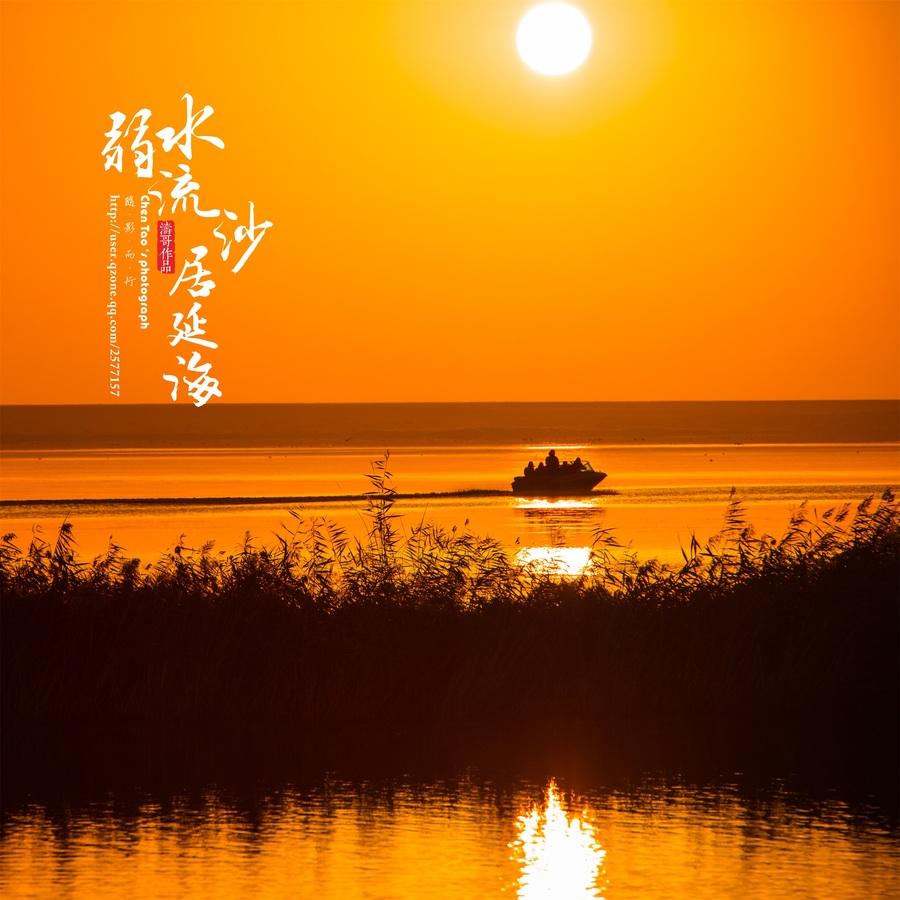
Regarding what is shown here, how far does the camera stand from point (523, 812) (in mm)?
17281

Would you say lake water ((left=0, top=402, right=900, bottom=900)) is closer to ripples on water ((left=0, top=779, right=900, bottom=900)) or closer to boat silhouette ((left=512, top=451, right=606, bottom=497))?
ripples on water ((left=0, top=779, right=900, bottom=900))

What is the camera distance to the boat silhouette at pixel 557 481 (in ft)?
246

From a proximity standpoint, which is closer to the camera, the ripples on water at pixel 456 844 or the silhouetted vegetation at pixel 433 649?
the ripples on water at pixel 456 844

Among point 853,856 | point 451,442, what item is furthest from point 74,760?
point 451,442

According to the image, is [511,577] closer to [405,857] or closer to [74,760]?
[74,760]

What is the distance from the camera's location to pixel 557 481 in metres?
76.1

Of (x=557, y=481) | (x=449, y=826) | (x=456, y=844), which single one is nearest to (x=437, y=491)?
(x=557, y=481)

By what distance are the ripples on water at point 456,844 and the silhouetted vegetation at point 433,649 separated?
2.90 m

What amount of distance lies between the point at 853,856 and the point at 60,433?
189962 millimetres

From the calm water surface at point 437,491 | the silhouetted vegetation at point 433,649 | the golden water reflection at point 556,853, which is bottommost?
the golden water reflection at point 556,853

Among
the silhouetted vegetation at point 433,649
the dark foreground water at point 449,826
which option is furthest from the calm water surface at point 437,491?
the dark foreground water at point 449,826

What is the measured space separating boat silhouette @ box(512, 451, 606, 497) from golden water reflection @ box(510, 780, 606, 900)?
57177 mm

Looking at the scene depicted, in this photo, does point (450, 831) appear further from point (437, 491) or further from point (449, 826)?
point (437, 491)

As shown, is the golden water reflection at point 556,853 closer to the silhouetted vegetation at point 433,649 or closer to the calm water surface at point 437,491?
the silhouetted vegetation at point 433,649
